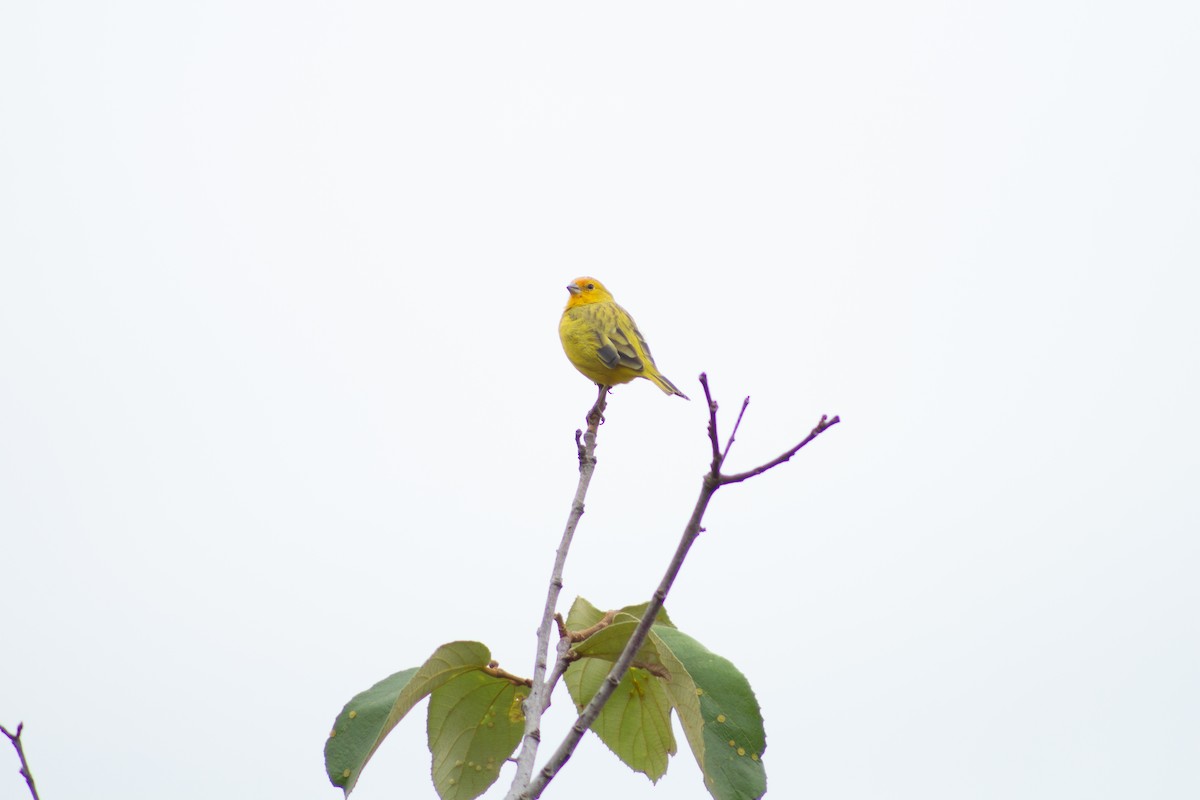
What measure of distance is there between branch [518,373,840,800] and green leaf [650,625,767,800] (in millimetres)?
664

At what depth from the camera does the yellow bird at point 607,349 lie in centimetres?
→ 664

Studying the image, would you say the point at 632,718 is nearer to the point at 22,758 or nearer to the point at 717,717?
the point at 717,717

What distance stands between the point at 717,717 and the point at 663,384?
3.85 m

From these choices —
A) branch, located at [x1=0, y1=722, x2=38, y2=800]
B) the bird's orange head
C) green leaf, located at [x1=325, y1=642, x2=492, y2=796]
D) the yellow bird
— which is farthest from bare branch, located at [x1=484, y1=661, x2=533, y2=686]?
Result: the bird's orange head

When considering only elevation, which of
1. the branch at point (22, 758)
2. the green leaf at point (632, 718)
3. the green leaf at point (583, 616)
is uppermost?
the green leaf at point (583, 616)

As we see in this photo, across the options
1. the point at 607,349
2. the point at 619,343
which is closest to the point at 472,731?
the point at 607,349

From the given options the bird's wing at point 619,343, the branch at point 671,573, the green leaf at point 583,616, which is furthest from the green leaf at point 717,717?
the bird's wing at point 619,343

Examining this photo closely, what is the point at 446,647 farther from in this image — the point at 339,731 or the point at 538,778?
the point at 538,778

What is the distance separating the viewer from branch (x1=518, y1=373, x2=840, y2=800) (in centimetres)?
212

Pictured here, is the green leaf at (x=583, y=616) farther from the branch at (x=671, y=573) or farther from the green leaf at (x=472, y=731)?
the branch at (x=671, y=573)

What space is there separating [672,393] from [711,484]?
4759 mm

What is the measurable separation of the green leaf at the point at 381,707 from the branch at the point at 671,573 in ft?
2.59

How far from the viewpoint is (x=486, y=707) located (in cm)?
347

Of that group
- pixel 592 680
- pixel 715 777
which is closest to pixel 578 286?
pixel 592 680
